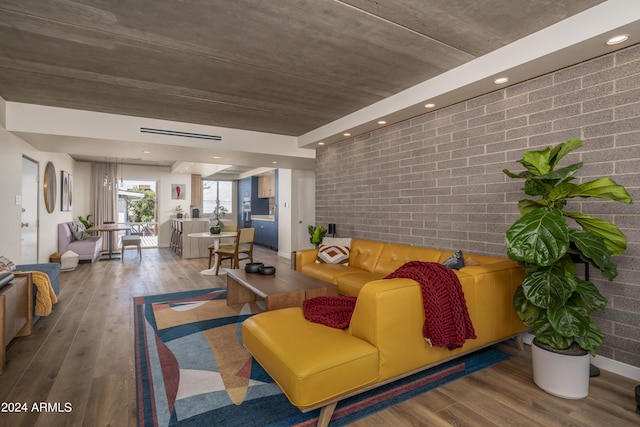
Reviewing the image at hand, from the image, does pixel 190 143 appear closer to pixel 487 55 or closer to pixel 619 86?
pixel 487 55

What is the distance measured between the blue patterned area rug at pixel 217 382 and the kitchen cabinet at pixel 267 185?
6.58m

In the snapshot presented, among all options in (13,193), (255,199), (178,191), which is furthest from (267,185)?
(13,193)

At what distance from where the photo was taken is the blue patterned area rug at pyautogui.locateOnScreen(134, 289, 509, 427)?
6.17ft

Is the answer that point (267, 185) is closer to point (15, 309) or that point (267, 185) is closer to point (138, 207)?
point (138, 207)

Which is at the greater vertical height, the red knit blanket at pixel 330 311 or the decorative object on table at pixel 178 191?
the decorative object on table at pixel 178 191

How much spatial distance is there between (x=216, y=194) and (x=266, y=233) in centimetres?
369

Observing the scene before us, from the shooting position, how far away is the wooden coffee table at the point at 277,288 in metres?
2.98

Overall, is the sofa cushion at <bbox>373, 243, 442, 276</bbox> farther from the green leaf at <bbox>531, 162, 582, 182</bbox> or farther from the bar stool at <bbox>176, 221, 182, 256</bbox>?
the bar stool at <bbox>176, 221, 182, 256</bbox>

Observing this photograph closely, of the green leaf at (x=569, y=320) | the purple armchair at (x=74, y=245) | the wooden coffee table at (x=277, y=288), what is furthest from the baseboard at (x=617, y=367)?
the purple armchair at (x=74, y=245)

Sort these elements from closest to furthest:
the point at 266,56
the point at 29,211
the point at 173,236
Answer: the point at 266,56 < the point at 29,211 < the point at 173,236

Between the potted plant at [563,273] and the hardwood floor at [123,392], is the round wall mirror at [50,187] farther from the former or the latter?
the potted plant at [563,273]

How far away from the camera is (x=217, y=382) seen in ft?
7.38

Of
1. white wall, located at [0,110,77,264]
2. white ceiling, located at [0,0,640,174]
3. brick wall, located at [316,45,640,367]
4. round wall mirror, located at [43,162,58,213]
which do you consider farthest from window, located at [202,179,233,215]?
brick wall, located at [316,45,640,367]

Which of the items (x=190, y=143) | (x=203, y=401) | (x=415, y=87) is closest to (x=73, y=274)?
(x=190, y=143)
